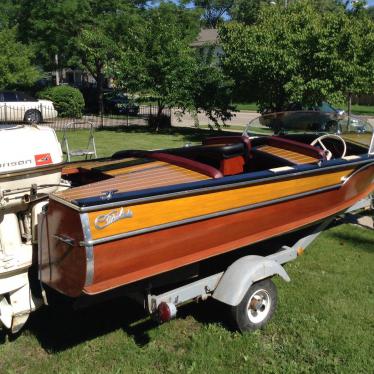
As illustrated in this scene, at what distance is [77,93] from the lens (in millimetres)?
22547

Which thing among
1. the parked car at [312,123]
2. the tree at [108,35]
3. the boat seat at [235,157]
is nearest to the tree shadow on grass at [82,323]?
the boat seat at [235,157]

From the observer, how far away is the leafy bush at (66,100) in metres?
21.8

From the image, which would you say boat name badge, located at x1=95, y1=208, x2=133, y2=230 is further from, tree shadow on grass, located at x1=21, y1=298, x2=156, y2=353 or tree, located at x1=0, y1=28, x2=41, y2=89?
tree, located at x1=0, y1=28, x2=41, y2=89

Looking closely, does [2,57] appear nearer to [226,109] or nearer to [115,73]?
[115,73]

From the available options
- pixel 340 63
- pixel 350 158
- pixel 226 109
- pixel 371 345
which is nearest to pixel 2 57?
pixel 226 109

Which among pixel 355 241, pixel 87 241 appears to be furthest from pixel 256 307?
pixel 355 241

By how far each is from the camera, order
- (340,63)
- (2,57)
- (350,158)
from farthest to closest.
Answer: (2,57) → (340,63) → (350,158)

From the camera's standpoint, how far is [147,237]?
329 cm

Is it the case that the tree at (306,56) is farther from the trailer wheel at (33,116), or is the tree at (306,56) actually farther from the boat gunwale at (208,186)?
the boat gunwale at (208,186)

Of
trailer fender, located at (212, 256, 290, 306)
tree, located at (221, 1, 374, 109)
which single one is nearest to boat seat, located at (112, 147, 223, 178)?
trailer fender, located at (212, 256, 290, 306)

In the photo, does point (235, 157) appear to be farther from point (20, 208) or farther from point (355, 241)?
point (355, 241)

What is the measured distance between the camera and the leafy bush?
21.8 meters

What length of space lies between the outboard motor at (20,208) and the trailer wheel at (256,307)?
1.56 m

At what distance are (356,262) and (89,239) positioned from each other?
11.2ft
